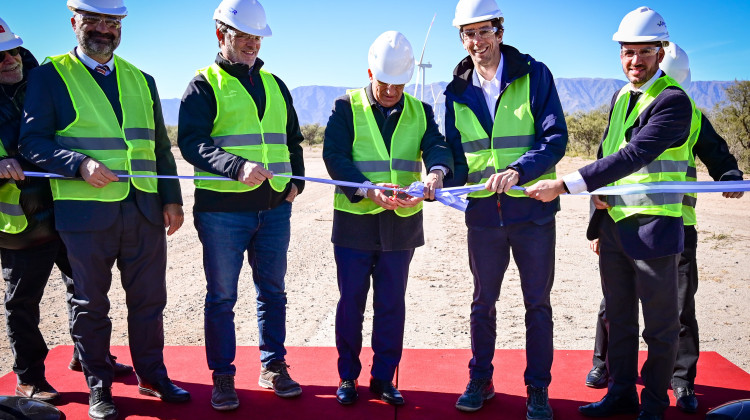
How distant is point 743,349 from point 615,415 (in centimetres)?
289

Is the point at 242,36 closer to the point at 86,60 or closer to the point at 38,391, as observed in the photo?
the point at 86,60

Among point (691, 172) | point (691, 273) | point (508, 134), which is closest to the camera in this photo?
point (508, 134)

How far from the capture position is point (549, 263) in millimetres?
3705

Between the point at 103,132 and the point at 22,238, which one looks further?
the point at 22,238

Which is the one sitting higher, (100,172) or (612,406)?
(100,172)

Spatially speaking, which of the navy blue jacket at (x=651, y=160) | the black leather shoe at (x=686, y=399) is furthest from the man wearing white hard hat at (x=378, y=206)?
the black leather shoe at (x=686, y=399)

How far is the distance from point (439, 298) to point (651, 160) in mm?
4512

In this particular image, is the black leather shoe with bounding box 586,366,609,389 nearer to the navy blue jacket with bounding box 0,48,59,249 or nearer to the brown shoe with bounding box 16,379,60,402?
the brown shoe with bounding box 16,379,60,402

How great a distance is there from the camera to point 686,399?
13.0 ft

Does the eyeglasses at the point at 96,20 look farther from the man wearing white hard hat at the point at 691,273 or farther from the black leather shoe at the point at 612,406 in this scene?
the black leather shoe at the point at 612,406

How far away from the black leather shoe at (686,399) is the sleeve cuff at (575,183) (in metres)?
1.58

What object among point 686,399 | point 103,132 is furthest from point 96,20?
point 686,399

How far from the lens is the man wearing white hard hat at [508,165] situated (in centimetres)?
368

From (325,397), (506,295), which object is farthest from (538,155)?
(506,295)
